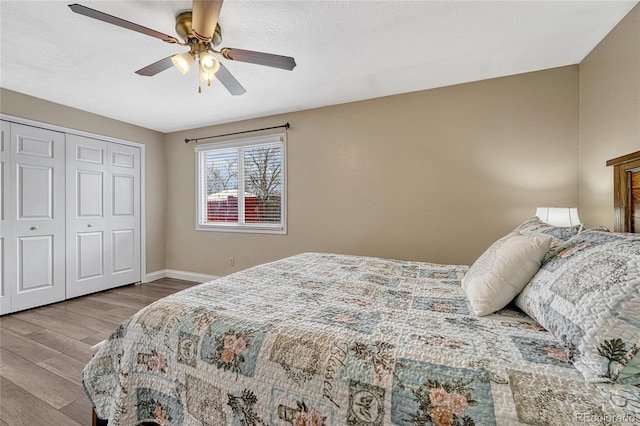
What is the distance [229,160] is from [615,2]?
13.6 feet

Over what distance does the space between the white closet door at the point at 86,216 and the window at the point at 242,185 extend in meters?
1.24

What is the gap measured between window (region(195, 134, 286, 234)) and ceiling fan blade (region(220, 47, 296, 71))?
1839mm

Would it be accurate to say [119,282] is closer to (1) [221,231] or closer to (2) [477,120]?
(1) [221,231]

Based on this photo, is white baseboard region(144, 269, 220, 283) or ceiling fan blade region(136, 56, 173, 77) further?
white baseboard region(144, 269, 220, 283)

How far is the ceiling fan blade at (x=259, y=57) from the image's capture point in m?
1.79

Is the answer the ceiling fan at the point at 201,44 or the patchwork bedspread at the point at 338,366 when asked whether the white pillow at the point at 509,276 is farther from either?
the ceiling fan at the point at 201,44

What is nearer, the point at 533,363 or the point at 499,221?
the point at 533,363

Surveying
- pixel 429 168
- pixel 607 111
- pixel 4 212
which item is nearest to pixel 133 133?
pixel 4 212

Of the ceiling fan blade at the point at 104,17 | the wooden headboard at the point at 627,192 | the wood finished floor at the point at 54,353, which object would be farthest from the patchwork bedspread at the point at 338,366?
the ceiling fan blade at the point at 104,17

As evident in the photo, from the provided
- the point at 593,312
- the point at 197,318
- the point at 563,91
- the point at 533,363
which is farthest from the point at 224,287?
the point at 563,91

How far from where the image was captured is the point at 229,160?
13.8 ft

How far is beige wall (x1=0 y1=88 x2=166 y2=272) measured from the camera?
3.11 m

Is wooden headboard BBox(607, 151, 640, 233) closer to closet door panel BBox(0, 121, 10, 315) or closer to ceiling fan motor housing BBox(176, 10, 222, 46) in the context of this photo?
ceiling fan motor housing BBox(176, 10, 222, 46)

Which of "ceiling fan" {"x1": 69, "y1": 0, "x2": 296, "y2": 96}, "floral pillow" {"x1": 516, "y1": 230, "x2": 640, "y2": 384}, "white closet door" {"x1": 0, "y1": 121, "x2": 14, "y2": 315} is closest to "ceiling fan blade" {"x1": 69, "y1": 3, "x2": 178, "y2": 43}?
"ceiling fan" {"x1": 69, "y1": 0, "x2": 296, "y2": 96}
